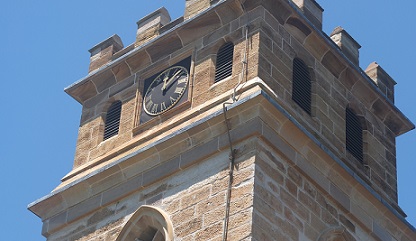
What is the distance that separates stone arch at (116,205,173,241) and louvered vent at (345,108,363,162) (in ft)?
13.8

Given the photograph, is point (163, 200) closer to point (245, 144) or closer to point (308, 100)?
point (245, 144)

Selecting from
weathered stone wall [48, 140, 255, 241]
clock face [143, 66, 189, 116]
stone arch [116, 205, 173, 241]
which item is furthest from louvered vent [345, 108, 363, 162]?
stone arch [116, 205, 173, 241]

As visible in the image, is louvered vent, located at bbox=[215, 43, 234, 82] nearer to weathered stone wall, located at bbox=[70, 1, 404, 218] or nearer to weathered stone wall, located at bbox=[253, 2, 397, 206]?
weathered stone wall, located at bbox=[70, 1, 404, 218]

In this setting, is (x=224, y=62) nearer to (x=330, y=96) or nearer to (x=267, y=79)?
(x=267, y=79)

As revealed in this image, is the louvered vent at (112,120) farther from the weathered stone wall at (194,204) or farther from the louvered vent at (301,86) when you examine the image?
the louvered vent at (301,86)

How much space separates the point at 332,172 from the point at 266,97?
195 cm

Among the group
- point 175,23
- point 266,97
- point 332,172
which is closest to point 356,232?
point 332,172

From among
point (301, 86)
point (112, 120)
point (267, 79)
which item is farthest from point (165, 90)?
point (301, 86)

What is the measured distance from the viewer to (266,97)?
25.3 metres

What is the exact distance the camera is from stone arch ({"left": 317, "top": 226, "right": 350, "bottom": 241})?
2539 centimetres

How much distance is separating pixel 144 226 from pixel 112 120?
3.26 meters

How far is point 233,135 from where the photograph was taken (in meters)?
25.4

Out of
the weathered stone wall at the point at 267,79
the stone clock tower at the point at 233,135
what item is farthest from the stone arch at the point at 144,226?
the weathered stone wall at the point at 267,79

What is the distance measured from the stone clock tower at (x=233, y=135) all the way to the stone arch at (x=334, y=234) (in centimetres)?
2
